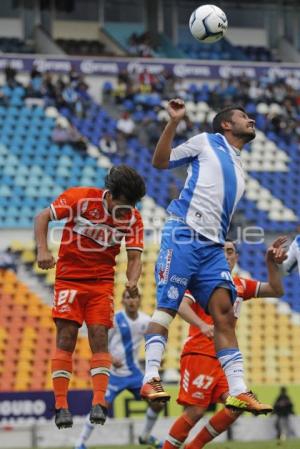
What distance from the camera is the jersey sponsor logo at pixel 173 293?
29.8ft

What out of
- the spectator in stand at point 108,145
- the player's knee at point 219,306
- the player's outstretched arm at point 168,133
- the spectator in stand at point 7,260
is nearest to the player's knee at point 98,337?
the player's knee at point 219,306

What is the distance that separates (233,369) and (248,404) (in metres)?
0.40

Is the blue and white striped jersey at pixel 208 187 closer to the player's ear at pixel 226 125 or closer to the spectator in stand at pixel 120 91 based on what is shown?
the player's ear at pixel 226 125

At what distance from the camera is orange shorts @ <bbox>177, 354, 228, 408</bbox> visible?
1098cm

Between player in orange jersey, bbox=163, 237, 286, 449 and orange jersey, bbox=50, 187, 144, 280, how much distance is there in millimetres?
914

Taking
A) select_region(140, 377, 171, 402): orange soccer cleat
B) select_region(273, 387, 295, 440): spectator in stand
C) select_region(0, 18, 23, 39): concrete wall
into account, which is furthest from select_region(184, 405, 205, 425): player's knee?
select_region(0, 18, 23, 39): concrete wall

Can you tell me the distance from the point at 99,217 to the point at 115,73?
20.3 meters

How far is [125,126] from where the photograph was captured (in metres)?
28.2

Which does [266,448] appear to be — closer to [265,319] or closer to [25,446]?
[25,446]

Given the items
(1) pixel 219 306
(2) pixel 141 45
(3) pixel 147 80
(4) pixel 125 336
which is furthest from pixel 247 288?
(2) pixel 141 45

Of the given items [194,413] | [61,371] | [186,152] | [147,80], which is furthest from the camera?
[147,80]

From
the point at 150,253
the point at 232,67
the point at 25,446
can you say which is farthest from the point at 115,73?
the point at 25,446

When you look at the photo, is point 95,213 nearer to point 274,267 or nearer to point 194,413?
point 274,267

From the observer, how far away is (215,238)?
363 inches
